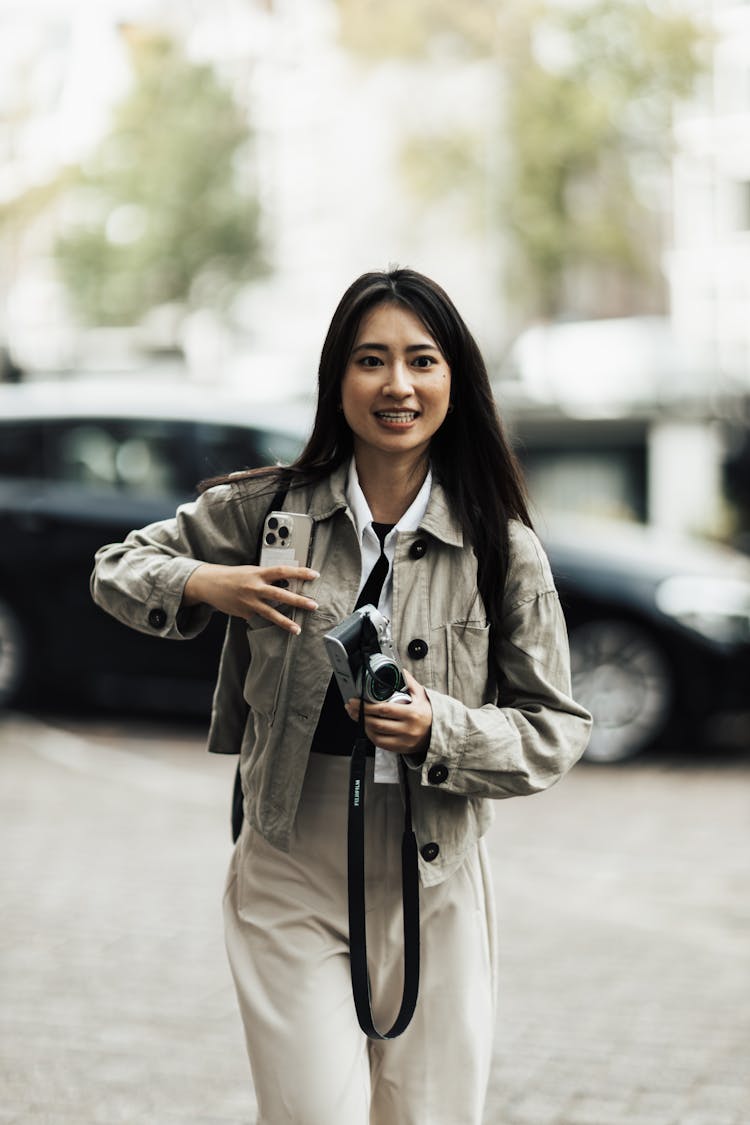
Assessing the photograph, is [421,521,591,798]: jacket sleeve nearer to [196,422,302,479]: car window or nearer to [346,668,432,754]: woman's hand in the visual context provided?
[346,668,432,754]: woman's hand

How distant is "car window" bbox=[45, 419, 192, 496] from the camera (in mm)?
9086

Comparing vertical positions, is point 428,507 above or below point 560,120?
below

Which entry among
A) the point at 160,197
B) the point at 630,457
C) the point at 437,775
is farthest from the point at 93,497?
the point at 160,197

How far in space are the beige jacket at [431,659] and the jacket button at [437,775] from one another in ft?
0.11

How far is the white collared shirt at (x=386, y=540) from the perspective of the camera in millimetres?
2641

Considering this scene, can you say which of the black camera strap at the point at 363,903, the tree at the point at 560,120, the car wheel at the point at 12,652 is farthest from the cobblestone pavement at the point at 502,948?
the tree at the point at 560,120

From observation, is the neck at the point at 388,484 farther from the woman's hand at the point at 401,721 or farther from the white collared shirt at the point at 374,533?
the woman's hand at the point at 401,721

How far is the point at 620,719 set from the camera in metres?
8.63

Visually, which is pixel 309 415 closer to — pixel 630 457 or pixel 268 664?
pixel 268 664

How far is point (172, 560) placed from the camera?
2738 mm

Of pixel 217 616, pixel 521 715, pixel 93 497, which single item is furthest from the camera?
pixel 93 497

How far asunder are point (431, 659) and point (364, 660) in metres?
0.24

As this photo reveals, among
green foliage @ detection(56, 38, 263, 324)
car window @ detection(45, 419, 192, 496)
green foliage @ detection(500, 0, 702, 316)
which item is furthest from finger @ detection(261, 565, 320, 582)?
green foliage @ detection(56, 38, 263, 324)

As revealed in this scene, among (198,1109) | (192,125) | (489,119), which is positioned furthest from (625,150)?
(198,1109)
